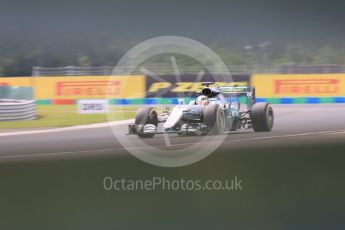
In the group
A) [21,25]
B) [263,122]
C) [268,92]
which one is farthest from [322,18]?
[21,25]

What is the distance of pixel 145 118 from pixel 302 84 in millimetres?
1720

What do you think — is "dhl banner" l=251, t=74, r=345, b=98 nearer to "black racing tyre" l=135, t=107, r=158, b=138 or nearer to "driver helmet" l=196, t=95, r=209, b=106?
"driver helmet" l=196, t=95, r=209, b=106

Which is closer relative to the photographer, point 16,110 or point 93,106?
point 16,110

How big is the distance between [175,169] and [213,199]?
52cm

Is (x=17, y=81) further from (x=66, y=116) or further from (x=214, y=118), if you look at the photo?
(x=214, y=118)

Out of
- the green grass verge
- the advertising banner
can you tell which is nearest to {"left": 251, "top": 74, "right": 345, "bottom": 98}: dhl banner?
the green grass verge

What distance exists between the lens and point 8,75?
14.0ft

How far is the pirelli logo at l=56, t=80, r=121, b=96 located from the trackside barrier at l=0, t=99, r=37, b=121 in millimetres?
295

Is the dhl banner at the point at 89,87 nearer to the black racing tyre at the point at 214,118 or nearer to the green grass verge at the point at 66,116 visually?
the green grass verge at the point at 66,116

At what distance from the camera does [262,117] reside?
15.2 feet

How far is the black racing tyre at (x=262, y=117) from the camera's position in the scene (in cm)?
460

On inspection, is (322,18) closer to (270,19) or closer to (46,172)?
(270,19)

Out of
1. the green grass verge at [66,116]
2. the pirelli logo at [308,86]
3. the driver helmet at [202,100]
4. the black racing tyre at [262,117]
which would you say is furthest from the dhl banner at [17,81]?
the pirelli logo at [308,86]

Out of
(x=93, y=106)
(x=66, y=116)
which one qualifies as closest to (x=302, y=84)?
(x=93, y=106)
